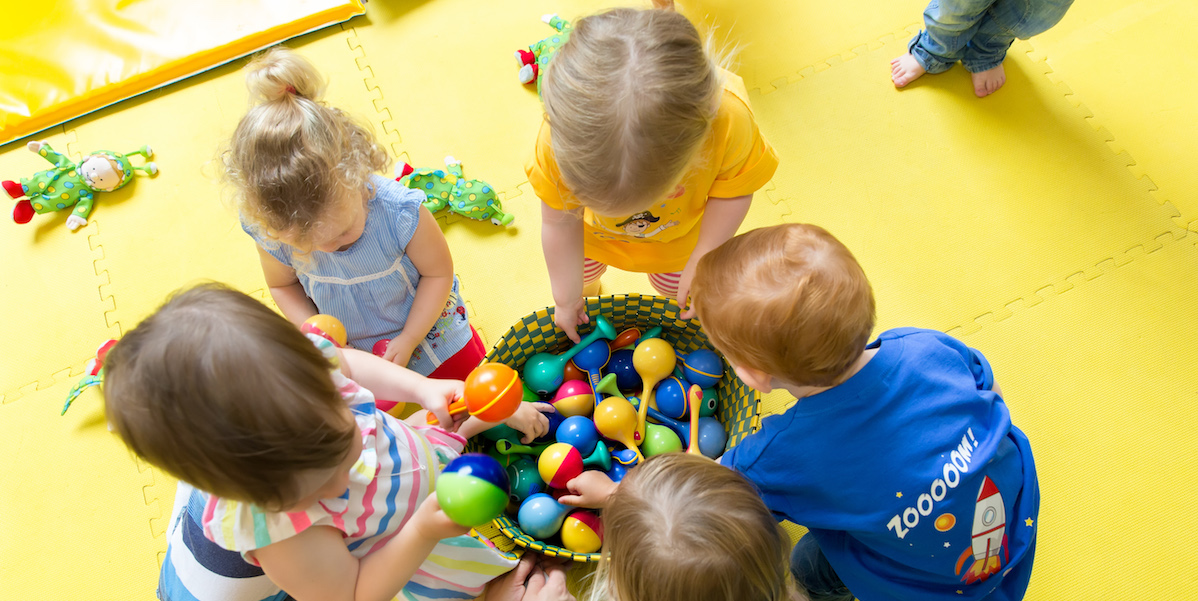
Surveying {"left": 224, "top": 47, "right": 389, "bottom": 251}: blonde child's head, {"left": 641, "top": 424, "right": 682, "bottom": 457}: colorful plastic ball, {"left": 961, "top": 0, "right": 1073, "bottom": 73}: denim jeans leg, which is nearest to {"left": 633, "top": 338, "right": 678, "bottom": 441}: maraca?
{"left": 641, "top": 424, "right": 682, "bottom": 457}: colorful plastic ball

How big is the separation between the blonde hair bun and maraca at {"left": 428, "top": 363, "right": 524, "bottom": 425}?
430mm

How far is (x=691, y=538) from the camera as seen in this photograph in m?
0.67

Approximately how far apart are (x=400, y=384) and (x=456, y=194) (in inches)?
20.4

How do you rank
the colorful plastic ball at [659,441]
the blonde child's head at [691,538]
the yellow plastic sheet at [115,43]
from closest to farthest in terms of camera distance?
the blonde child's head at [691,538] < the colorful plastic ball at [659,441] < the yellow plastic sheet at [115,43]

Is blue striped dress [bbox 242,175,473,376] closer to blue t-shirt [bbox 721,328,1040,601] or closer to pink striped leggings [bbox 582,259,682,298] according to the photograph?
pink striped leggings [bbox 582,259,682,298]

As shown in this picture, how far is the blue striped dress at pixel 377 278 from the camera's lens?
1.00 meters

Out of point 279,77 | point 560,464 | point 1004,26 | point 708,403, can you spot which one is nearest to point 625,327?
point 708,403

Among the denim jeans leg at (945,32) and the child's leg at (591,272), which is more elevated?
the denim jeans leg at (945,32)

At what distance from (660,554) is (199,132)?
55.2 inches

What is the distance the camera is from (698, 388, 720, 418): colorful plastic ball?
1089 mm

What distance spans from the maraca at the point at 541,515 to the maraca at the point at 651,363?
18 cm

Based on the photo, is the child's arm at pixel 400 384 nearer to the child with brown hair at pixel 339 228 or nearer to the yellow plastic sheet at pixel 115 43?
the child with brown hair at pixel 339 228

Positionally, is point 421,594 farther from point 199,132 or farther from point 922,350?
point 199,132

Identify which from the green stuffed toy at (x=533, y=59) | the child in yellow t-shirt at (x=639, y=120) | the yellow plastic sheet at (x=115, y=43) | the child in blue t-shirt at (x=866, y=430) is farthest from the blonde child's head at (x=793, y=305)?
the yellow plastic sheet at (x=115, y=43)
